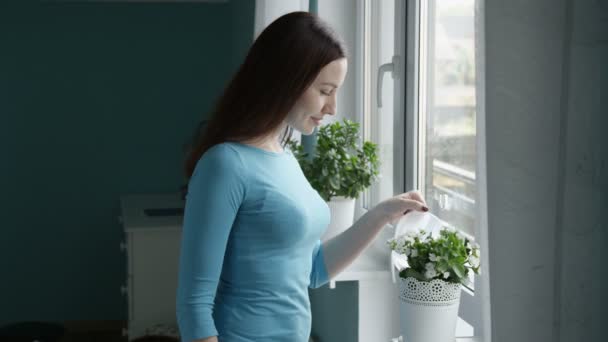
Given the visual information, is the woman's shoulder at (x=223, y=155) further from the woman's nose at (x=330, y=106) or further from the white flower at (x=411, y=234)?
the white flower at (x=411, y=234)

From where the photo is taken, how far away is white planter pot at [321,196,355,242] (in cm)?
192

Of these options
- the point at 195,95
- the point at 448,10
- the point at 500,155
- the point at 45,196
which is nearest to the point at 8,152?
the point at 45,196

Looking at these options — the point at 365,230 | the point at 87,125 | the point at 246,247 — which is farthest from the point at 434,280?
the point at 87,125

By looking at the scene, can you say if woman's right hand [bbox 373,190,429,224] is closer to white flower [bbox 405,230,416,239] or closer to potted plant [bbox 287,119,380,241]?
white flower [bbox 405,230,416,239]

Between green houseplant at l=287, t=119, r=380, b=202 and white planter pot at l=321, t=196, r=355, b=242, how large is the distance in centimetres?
1

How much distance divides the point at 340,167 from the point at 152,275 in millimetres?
1614

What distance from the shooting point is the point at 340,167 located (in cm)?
189

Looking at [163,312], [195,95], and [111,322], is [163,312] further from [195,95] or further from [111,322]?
[195,95]

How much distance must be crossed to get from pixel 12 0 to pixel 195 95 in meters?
1.05

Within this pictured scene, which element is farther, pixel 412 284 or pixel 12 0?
pixel 12 0

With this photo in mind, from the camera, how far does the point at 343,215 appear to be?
1936mm

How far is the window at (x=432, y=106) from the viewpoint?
5.17ft

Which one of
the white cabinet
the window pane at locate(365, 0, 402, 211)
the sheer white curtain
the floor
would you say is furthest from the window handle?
the floor

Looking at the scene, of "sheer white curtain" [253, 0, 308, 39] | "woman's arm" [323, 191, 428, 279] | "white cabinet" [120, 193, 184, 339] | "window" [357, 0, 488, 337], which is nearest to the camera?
"woman's arm" [323, 191, 428, 279]
